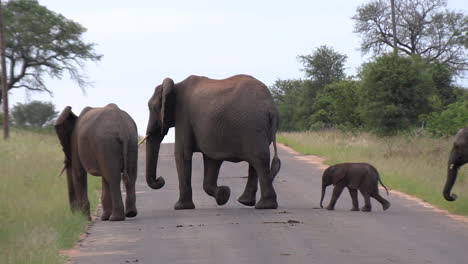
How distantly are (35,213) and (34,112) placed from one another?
79.7 m

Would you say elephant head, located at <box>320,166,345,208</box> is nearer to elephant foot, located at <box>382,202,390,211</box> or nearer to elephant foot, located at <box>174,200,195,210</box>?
elephant foot, located at <box>382,202,390,211</box>

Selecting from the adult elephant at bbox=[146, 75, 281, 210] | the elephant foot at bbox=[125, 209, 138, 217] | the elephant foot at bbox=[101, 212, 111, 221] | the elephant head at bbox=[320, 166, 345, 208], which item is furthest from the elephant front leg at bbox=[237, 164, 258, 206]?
Answer: the elephant foot at bbox=[101, 212, 111, 221]

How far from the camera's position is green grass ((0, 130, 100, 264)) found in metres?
11.6

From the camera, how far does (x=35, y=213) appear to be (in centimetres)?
1650

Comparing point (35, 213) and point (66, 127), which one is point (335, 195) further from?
point (35, 213)

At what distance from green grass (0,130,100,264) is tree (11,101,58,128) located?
6636cm

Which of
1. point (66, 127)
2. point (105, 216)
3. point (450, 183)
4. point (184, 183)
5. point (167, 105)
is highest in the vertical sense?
point (167, 105)

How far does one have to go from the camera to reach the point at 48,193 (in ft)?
66.2

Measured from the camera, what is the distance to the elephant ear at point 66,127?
54.6 feet

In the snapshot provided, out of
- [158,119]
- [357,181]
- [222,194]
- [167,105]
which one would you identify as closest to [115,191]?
[222,194]

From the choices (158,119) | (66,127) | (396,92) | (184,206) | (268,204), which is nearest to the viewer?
(66,127)

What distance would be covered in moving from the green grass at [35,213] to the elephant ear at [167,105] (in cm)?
211

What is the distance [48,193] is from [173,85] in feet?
11.4

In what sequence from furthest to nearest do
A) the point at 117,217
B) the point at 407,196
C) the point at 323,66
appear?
the point at 323,66
the point at 407,196
the point at 117,217
